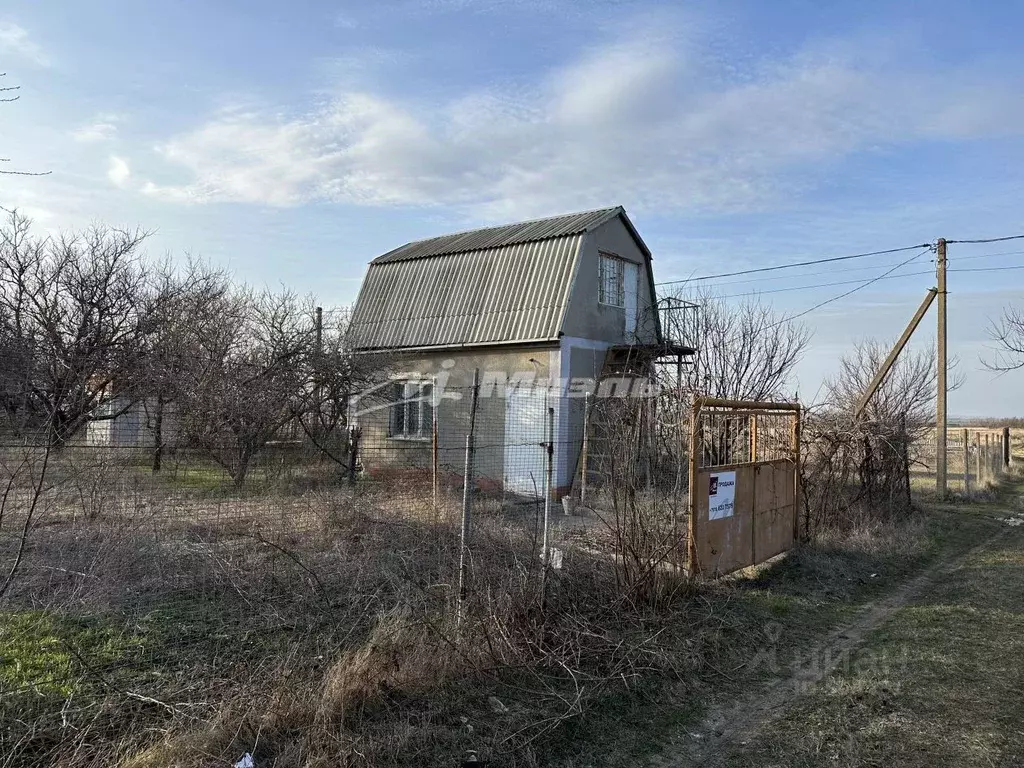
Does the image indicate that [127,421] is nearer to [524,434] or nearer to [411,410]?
[411,410]

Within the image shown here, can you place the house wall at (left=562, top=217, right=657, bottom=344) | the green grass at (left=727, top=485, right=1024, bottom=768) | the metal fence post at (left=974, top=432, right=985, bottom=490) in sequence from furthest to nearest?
Result: the metal fence post at (left=974, top=432, right=985, bottom=490) < the house wall at (left=562, top=217, right=657, bottom=344) < the green grass at (left=727, top=485, right=1024, bottom=768)

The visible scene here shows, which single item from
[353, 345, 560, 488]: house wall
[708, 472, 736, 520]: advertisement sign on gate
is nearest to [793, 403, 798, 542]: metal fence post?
[708, 472, 736, 520]: advertisement sign on gate

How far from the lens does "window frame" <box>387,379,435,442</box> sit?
1798cm

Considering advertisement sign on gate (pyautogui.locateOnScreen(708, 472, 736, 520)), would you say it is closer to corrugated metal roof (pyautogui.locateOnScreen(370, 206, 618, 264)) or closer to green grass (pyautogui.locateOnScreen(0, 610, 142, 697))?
green grass (pyautogui.locateOnScreen(0, 610, 142, 697))

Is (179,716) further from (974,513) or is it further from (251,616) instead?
(974,513)

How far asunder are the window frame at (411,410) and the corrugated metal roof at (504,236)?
144 inches

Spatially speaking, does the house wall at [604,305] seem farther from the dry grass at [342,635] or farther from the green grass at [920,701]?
the green grass at [920,701]

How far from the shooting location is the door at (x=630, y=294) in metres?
17.9

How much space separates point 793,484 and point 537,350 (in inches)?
275

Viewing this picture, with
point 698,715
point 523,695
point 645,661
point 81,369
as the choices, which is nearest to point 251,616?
point 523,695

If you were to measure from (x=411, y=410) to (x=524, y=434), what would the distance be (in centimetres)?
390

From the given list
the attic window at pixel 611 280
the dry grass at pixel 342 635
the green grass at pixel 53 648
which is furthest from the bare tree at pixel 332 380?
the green grass at pixel 53 648

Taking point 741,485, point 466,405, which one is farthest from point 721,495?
point 466,405

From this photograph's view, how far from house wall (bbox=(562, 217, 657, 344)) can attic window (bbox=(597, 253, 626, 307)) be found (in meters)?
0.14
